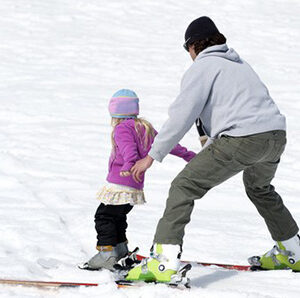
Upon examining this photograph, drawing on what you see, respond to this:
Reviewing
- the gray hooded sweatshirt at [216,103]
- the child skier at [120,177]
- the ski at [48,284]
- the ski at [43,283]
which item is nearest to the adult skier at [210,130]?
the gray hooded sweatshirt at [216,103]

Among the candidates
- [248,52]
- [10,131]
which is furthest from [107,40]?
[10,131]

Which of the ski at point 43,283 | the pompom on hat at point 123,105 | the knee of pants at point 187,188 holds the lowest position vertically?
the ski at point 43,283

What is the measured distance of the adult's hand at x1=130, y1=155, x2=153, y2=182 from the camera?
4.25 meters

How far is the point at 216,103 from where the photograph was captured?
13.5 ft

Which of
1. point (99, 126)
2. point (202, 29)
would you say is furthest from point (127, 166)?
point (99, 126)

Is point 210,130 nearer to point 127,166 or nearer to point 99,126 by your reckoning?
point 127,166

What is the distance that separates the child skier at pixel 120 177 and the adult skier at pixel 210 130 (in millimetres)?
476

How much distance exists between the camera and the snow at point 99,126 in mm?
5066

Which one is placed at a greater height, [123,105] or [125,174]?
[123,105]

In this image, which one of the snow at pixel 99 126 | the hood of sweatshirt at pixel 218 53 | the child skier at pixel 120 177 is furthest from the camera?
the snow at pixel 99 126

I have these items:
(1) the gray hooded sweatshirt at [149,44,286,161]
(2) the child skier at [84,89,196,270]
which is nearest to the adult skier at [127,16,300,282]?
(1) the gray hooded sweatshirt at [149,44,286,161]

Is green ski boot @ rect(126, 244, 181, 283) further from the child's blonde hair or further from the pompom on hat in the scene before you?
the pompom on hat

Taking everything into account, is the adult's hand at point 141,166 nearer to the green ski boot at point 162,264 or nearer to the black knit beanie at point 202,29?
the green ski boot at point 162,264

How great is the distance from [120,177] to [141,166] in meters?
0.53
